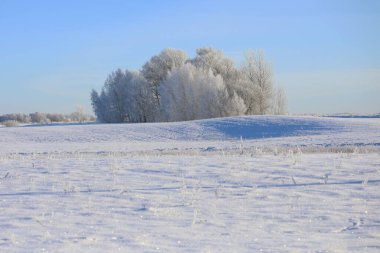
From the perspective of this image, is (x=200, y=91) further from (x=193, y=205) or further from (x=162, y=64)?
(x=193, y=205)

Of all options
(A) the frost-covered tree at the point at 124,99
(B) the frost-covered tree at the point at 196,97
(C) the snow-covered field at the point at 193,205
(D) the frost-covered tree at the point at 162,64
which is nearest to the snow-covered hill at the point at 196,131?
(B) the frost-covered tree at the point at 196,97

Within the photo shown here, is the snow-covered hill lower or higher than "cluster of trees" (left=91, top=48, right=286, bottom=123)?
lower

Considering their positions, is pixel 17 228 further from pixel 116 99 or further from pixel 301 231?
pixel 116 99

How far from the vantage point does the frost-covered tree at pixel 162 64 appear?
2878 inches

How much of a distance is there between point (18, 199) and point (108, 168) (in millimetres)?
3353

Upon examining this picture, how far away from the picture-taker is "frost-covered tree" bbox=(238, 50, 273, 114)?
6228cm

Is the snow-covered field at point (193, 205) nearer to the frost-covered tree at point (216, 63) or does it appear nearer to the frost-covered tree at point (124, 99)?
the frost-covered tree at point (216, 63)

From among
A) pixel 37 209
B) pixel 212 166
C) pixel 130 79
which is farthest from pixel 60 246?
pixel 130 79

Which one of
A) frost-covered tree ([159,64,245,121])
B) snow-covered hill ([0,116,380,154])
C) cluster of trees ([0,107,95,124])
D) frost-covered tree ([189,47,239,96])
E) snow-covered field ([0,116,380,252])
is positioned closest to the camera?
snow-covered field ([0,116,380,252])

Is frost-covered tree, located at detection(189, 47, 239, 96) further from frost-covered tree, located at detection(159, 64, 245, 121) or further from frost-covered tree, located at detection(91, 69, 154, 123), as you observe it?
frost-covered tree, located at detection(91, 69, 154, 123)

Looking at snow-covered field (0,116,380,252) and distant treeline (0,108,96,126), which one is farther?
Result: distant treeline (0,108,96,126)

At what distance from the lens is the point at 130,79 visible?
73000 mm

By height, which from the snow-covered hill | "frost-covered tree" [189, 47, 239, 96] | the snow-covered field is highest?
"frost-covered tree" [189, 47, 239, 96]

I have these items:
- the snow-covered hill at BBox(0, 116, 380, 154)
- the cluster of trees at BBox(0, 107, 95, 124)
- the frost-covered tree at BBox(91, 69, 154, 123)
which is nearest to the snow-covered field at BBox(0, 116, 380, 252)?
the snow-covered hill at BBox(0, 116, 380, 154)
